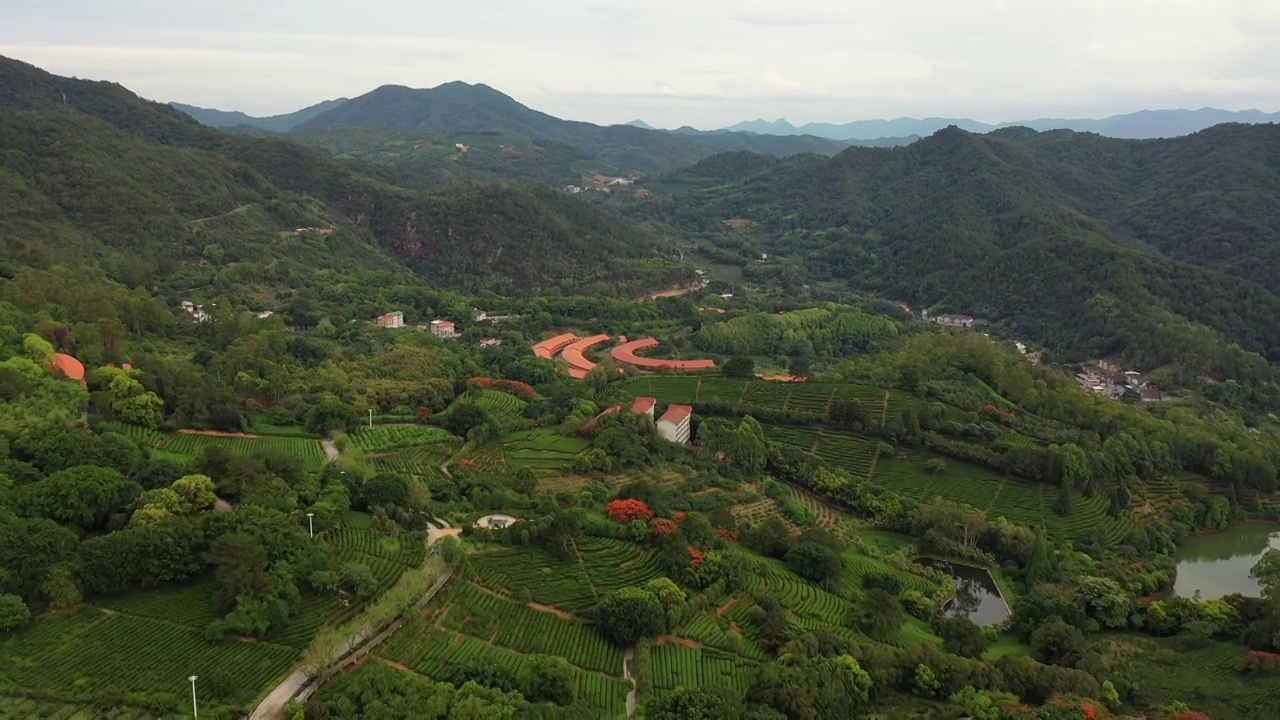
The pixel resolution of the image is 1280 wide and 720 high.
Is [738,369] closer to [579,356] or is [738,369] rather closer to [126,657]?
[579,356]

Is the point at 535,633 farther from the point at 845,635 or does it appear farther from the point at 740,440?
the point at 740,440

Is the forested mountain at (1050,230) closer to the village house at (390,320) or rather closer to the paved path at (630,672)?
the village house at (390,320)

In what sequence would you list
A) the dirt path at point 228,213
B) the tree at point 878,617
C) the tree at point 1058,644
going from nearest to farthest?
the tree at point 1058,644 < the tree at point 878,617 < the dirt path at point 228,213

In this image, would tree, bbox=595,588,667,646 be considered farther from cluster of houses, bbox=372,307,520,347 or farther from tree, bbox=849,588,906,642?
cluster of houses, bbox=372,307,520,347

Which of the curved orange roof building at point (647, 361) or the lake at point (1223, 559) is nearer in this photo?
the lake at point (1223, 559)

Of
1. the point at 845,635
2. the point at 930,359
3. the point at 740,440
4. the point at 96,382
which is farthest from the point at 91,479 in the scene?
the point at 930,359

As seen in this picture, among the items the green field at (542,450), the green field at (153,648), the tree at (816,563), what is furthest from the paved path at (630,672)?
the green field at (542,450)

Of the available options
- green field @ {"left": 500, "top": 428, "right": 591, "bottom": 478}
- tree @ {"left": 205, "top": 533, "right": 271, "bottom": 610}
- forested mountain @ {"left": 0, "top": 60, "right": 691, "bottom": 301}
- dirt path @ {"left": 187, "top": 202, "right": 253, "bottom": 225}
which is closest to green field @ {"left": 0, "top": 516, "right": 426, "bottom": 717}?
tree @ {"left": 205, "top": 533, "right": 271, "bottom": 610}

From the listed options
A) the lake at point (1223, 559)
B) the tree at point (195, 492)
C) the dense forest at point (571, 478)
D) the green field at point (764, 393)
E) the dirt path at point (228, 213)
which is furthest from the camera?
the dirt path at point (228, 213)
